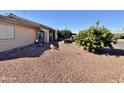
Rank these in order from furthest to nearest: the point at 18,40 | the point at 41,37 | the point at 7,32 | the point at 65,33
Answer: the point at 65,33 → the point at 41,37 → the point at 18,40 → the point at 7,32

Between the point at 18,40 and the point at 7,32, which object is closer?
the point at 7,32

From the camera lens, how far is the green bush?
36.8ft

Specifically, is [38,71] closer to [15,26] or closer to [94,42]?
[94,42]

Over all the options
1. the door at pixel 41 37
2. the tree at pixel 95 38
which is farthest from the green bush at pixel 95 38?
the door at pixel 41 37

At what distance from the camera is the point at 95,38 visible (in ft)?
36.7

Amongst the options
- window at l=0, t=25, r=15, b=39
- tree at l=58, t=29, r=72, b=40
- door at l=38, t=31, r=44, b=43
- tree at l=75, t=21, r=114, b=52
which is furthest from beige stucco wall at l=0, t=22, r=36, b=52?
tree at l=58, t=29, r=72, b=40

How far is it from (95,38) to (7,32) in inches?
256

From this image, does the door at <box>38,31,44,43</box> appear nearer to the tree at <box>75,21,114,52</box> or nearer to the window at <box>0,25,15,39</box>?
the window at <box>0,25,15,39</box>

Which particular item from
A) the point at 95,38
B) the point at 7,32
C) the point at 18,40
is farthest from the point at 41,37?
the point at 95,38

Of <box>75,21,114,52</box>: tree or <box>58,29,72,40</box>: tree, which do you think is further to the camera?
<box>58,29,72,40</box>: tree

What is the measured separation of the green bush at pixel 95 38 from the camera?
36.8 feet

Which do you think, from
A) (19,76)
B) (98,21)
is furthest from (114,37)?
(19,76)

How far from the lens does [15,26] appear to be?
12469 mm

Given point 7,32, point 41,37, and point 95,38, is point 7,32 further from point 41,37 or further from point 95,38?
point 41,37
